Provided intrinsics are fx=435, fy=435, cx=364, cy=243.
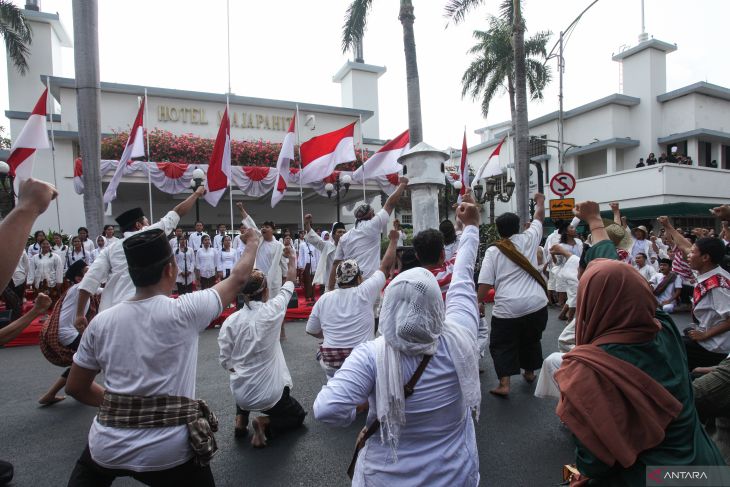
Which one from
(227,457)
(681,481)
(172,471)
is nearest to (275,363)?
(227,457)

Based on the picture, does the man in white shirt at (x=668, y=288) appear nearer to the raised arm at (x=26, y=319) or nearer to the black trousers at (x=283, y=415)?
the black trousers at (x=283, y=415)

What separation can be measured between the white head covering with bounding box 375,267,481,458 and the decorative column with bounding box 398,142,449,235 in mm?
4588

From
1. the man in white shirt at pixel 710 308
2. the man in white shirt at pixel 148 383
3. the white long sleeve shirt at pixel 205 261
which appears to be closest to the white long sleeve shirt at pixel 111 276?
the man in white shirt at pixel 148 383

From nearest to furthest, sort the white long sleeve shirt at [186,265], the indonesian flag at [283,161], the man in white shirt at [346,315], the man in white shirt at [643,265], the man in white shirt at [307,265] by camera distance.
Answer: the man in white shirt at [346,315] → the man in white shirt at [643,265] → the indonesian flag at [283,161] → the white long sleeve shirt at [186,265] → the man in white shirt at [307,265]

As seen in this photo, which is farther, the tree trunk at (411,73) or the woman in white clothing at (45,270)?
the woman in white clothing at (45,270)

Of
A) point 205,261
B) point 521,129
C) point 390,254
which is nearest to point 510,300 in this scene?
point 390,254

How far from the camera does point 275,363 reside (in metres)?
3.98

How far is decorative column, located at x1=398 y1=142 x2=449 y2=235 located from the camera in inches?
252

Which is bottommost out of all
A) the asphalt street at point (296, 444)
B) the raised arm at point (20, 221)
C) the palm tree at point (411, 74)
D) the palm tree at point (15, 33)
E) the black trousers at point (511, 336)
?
the asphalt street at point (296, 444)

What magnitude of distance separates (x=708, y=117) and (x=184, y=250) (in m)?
26.9

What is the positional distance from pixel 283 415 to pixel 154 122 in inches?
712

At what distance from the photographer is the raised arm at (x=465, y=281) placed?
2174 millimetres

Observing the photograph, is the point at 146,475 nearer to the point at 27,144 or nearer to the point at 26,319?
the point at 26,319

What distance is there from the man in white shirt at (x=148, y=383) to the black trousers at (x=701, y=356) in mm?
3926
